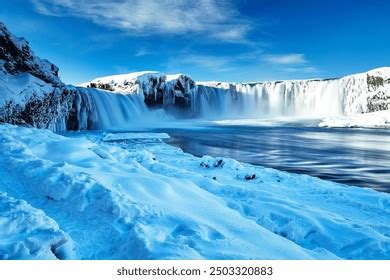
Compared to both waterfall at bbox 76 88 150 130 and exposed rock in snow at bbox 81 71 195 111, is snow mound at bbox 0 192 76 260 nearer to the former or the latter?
waterfall at bbox 76 88 150 130

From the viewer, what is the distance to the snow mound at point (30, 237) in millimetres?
2637

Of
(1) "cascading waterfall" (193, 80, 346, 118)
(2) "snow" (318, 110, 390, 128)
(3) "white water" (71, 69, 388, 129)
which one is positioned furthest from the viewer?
(1) "cascading waterfall" (193, 80, 346, 118)

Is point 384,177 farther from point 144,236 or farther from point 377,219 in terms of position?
point 144,236

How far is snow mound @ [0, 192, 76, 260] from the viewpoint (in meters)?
2.64

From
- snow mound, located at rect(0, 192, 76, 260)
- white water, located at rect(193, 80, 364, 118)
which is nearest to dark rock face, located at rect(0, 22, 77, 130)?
snow mound, located at rect(0, 192, 76, 260)

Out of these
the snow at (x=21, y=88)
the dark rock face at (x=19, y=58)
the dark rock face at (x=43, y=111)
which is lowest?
the dark rock face at (x=43, y=111)

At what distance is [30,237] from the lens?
2.80 metres

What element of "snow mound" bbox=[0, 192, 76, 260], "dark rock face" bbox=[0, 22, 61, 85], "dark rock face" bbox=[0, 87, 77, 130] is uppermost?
"dark rock face" bbox=[0, 22, 61, 85]

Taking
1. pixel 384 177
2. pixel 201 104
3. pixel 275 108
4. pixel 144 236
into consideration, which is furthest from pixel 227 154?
pixel 275 108

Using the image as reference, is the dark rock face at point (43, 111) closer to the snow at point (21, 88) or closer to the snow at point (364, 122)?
the snow at point (21, 88)

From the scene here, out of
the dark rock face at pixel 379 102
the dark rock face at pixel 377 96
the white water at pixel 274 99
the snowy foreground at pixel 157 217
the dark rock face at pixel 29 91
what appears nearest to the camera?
the snowy foreground at pixel 157 217

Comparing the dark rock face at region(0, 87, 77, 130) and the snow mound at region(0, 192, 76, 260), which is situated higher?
the dark rock face at region(0, 87, 77, 130)

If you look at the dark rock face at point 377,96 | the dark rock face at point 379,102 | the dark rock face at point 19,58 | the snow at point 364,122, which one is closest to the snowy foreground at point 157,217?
the dark rock face at point 19,58

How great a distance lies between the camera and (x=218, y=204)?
4523mm
